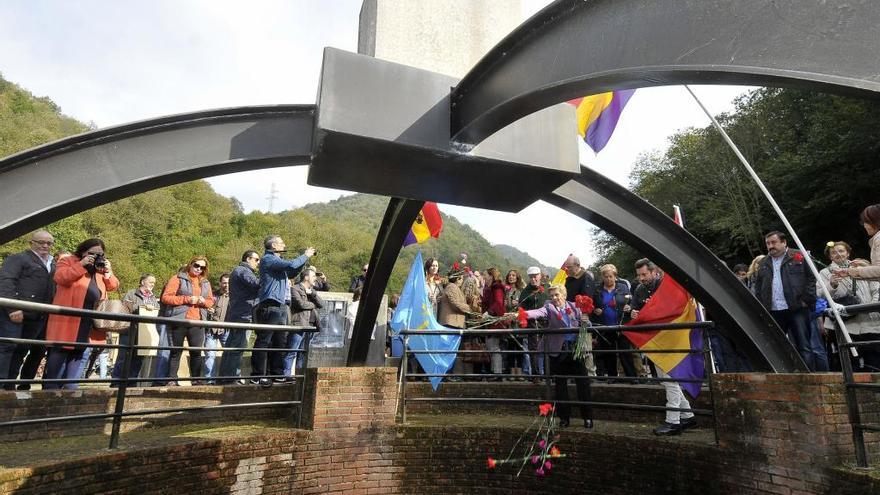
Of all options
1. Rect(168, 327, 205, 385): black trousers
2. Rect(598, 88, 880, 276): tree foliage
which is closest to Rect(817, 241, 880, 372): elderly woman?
Rect(168, 327, 205, 385): black trousers

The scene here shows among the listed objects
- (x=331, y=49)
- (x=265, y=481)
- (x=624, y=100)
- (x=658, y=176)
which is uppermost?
(x=658, y=176)

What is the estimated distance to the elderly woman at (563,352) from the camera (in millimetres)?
5316

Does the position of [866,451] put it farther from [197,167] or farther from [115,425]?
[115,425]

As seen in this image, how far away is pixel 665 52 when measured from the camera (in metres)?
1.62

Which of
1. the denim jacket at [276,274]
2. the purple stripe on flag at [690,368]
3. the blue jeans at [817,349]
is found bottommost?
the purple stripe on flag at [690,368]

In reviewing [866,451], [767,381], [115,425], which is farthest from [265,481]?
[866,451]

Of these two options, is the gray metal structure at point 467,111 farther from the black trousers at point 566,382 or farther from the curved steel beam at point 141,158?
the black trousers at point 566,382

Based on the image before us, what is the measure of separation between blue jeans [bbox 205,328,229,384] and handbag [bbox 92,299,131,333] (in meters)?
1.06

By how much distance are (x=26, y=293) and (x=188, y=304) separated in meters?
1.74

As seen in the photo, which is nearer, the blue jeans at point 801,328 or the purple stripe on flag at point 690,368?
Result: the purple stripe on flag at point 690,368

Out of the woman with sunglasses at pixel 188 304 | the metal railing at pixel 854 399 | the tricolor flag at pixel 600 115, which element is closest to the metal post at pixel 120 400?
the woman with sunglasses at pixel 188 304

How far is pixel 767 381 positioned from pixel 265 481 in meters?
4.19

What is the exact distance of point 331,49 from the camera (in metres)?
2.24

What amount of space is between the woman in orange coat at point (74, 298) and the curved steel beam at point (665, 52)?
4.45 m
